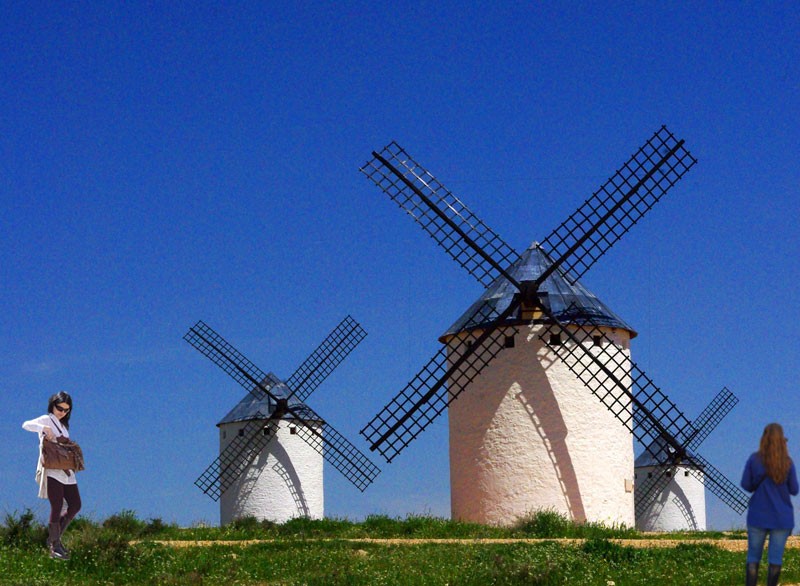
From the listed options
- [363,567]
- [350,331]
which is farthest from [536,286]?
[350,331]

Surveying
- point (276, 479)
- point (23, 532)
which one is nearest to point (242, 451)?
point (276, 479)

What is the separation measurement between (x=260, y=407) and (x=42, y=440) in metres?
23.3

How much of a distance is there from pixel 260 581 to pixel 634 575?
4.98 m

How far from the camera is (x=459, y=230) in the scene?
2481 centimetres

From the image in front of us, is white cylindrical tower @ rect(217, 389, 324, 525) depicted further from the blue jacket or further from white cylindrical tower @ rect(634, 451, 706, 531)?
the blue jacket

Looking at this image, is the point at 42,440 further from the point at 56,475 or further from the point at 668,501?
the point at 668,501

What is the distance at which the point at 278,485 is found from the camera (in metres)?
37.5

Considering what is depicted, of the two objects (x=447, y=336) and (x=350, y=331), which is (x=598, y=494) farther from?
(x=350, y=331)

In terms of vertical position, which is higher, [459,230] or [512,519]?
[459,230]

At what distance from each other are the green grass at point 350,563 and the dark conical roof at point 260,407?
18466 millimetres

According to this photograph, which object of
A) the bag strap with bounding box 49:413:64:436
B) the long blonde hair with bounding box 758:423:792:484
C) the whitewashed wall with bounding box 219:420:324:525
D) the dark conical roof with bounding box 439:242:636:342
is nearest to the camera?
the long blonde hair with bounding box 758:423:792:484

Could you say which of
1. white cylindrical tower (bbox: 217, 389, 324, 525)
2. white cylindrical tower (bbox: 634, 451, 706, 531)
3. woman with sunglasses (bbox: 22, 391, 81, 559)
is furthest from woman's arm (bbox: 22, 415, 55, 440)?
white cylindrical tower (bbox: 634, 451, 706, 531)

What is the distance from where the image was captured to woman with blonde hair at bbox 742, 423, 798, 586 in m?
11.2

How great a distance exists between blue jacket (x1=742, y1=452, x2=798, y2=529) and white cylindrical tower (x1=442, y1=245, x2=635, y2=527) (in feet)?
43.5
